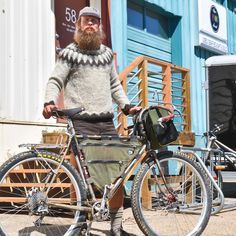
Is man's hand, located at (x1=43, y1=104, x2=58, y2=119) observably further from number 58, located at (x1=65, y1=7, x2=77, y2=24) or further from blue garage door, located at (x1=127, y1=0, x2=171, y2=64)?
blue garage door, located at (x1=127, y1=0, x2=171, y2=64)

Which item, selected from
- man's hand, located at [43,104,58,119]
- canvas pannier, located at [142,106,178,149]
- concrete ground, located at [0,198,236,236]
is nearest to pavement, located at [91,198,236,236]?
concrete ground, located at [0,198,236,236]

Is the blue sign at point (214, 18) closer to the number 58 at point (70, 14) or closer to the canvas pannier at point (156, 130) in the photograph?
the number 58 at point (70, 14)

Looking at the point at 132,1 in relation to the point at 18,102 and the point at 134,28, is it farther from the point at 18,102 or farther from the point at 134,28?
the point at 18,102

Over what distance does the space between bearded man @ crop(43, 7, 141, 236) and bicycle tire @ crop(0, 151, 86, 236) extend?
0.44 m

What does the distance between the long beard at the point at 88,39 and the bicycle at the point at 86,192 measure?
0.66 metres

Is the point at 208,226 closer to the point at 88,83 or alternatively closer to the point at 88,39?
the point at 88,83

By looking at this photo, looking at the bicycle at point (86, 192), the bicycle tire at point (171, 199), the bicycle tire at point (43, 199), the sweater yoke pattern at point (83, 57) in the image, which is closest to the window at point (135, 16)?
the sweater yoke pattern at point (83, 57)

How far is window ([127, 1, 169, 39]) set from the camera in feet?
36.2

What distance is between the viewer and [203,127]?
1286cm

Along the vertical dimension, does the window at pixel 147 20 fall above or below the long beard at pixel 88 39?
above

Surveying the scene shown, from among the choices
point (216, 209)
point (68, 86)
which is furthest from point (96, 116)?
point (216, 209)

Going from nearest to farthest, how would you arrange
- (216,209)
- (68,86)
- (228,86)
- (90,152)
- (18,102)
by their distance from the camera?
(90,152) → (68,86) → (216,209) → (18,102) → (228,86)

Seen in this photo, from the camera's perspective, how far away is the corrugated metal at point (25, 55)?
7449 mm

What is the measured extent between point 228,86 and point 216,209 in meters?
2.73
